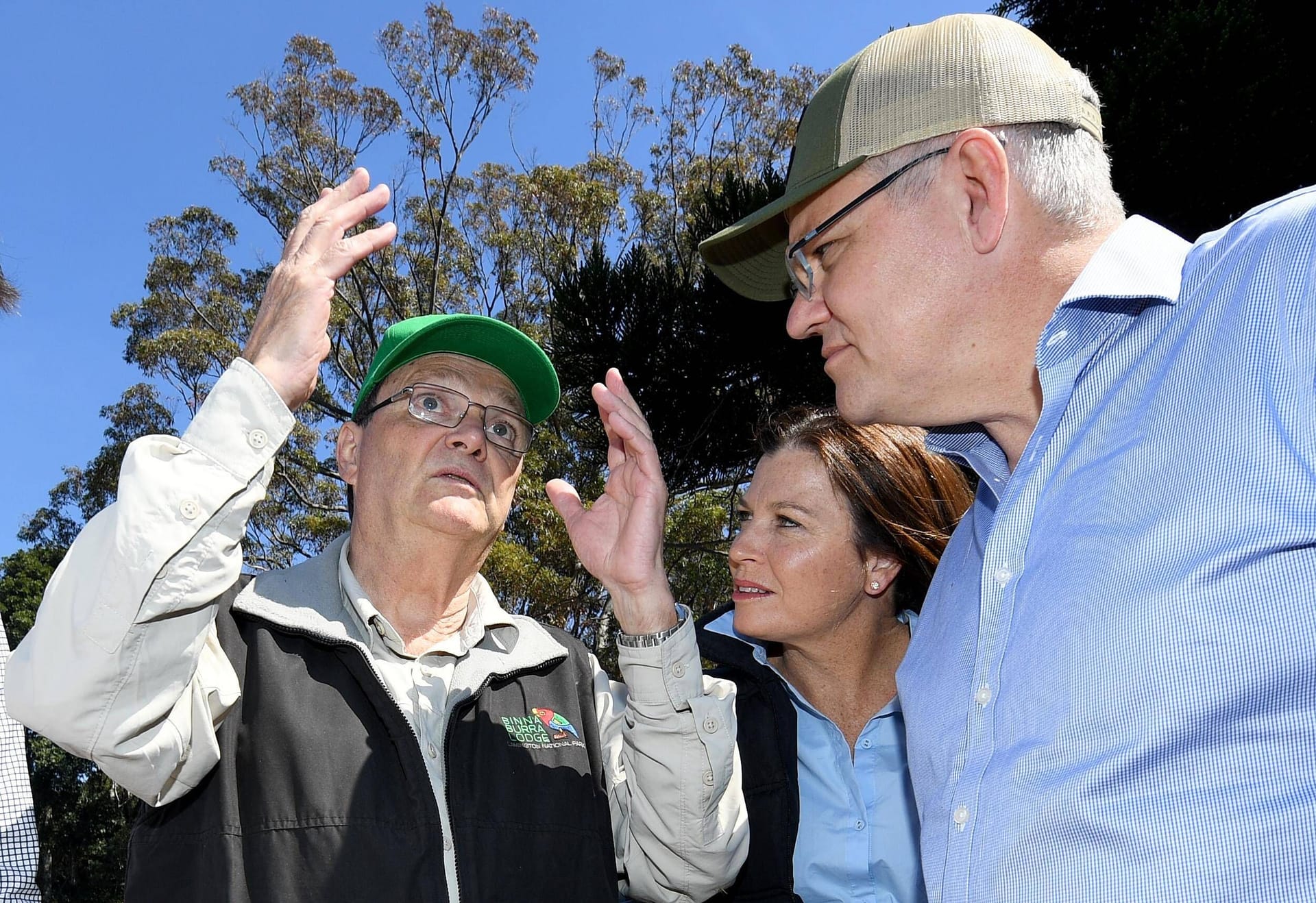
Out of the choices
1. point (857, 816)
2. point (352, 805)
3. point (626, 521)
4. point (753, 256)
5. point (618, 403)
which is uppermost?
point (753, 256)

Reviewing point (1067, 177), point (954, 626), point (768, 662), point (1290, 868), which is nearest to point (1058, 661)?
point (1290, 868)

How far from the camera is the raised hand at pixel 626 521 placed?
243cm

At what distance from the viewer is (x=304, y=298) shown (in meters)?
2.19

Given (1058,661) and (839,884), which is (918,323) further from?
(839,884)

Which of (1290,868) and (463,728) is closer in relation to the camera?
(1290,868)

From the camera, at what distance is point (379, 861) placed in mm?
2117

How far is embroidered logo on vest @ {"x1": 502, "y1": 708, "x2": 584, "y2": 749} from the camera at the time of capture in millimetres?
2408

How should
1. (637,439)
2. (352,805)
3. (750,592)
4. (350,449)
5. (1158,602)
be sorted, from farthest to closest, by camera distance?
(350,449), (750,592), (637,439), (352,805), (1158,602)

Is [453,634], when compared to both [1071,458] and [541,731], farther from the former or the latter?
[1071,458]

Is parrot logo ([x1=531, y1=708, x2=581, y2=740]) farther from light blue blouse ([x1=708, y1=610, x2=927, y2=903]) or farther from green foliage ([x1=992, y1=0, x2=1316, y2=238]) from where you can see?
green foliage ([x1=992, y1=0, x2=1316, y2=238])

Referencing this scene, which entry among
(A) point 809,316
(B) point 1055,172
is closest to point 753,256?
(A) point 809,316

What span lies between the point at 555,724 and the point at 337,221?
1.23 metres

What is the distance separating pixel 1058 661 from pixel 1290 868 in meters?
0.33

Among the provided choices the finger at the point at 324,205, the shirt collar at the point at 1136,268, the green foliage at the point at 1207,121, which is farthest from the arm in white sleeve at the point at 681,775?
the green foliage at the point at 1207,121
